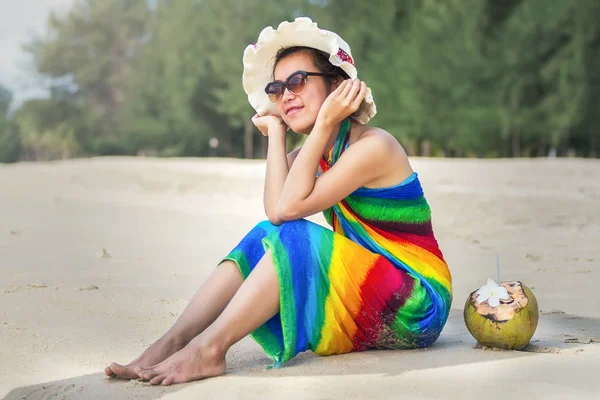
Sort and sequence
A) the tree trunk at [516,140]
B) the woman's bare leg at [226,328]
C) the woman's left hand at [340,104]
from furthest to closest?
the tree trunk at [516,140]
the woman's left hand at [340,104]
the woman's bare leg at [226,328]

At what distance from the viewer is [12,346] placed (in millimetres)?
3188

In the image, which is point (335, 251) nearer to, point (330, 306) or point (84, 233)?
point (330, 306)

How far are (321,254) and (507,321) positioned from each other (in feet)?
2.38

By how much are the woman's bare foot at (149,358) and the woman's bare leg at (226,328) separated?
0.05m

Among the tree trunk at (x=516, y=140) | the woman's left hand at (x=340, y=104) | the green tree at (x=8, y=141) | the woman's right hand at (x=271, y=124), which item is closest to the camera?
the woman's left hand at (x=340, y=104)

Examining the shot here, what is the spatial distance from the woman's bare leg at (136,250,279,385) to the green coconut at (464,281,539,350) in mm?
774

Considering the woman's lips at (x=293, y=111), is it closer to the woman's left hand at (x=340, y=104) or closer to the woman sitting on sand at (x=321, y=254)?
the woman sitting on sand at (x=321, y=254)

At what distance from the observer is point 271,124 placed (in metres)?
3.30

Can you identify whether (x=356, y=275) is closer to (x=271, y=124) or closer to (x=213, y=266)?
(x=271, y=124)

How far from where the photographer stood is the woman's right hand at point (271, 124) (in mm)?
3279

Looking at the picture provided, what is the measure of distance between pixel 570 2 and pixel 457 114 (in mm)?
3851

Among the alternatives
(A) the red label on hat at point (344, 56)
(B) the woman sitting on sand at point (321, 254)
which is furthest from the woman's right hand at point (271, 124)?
(A) the red label on hat at point (344, 56)

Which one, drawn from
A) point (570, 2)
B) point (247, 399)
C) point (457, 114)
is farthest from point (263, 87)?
point (457, 114)

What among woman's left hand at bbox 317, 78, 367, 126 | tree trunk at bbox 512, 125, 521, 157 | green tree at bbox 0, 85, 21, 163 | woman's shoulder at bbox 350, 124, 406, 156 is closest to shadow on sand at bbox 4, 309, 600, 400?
woman's shoulder at bbox 350, 124, 406, 156
